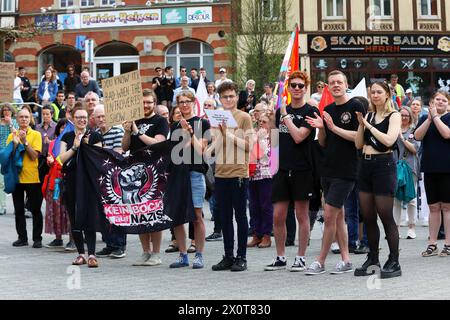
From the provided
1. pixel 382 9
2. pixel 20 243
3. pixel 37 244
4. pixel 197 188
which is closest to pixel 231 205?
pixel 197 188

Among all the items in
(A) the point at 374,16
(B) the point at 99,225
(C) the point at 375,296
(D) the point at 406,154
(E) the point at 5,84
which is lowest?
(C) the point at 375,296

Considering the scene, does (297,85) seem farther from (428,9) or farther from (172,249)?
(428,9)

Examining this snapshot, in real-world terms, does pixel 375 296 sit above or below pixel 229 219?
below

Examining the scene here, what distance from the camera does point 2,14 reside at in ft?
127

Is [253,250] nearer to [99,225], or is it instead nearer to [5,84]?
[99,225]

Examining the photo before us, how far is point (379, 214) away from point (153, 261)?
3.02 metres

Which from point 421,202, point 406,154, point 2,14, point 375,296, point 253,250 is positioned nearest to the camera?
point 375,296

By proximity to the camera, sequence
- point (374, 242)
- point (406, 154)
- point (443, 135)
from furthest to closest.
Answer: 1. point (406, 154)
2. point (443, 135)
3. point (374, 242)

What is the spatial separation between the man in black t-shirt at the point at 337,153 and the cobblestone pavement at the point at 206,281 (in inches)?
22.7

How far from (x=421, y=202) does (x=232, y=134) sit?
6.28 metres

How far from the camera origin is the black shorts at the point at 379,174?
8641 mm

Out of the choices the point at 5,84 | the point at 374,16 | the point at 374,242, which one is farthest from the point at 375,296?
the point at 374,16

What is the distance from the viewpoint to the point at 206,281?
28.2 ft

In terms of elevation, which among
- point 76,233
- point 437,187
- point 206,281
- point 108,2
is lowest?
point 206,281
